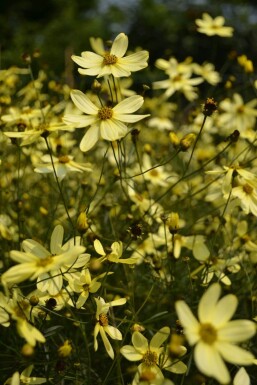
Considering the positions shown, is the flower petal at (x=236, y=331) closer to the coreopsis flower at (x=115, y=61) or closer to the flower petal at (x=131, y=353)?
the flower petal at (x=131, y=353)

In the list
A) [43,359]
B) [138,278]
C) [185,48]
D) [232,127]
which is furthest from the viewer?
[185,48]

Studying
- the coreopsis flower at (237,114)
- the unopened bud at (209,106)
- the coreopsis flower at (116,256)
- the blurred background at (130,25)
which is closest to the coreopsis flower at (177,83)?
the coreopsis flower at (237,114)

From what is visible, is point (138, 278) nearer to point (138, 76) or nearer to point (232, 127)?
point (232, 127)

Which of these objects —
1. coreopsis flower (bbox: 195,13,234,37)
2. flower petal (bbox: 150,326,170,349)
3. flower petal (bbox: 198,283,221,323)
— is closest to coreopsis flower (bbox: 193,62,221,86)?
coreopsis flower (bbox: 195,13,234,37)

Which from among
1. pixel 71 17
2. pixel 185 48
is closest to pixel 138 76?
pixel 185 48

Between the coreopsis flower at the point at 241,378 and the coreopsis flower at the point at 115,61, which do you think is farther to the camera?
the coreopsis flower at the point at 115,61
